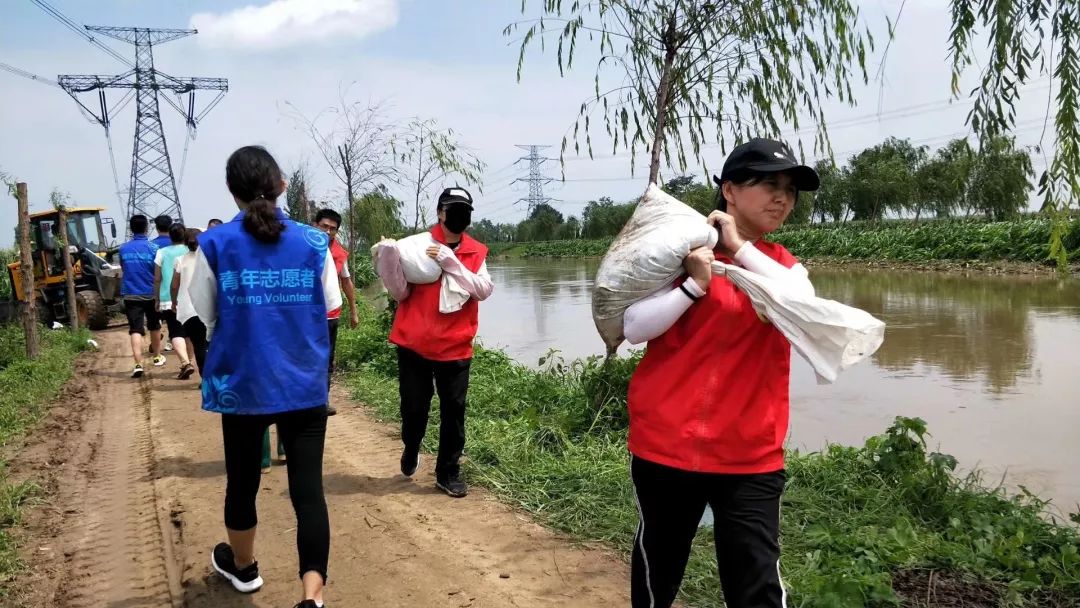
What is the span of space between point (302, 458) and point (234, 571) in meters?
0.84

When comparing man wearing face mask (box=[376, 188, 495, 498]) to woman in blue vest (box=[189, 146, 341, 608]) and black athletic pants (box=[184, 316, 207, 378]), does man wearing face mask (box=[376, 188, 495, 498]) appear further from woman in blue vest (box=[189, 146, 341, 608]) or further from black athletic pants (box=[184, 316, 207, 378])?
black athletic pants (box=[184, 316, 207, 378])

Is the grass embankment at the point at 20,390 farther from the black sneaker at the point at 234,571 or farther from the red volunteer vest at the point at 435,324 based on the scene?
the red volunteer vest at the point at 435,324

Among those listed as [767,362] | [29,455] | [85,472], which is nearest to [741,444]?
[767,362]

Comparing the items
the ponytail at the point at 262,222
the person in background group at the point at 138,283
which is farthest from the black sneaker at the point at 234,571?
the person in background group at the point at 138,283

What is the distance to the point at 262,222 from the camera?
2.70 meters

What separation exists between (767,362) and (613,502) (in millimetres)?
2293

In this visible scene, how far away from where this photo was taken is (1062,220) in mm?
3281

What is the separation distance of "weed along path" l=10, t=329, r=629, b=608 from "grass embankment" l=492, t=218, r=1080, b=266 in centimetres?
1420

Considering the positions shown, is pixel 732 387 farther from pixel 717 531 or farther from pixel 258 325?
pixel 258 325

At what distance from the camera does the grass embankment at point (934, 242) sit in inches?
910

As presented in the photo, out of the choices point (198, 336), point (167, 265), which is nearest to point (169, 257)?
point (167, 265)

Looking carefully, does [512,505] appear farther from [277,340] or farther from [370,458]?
[277,340]

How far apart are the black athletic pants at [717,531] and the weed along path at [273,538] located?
1.07 metres

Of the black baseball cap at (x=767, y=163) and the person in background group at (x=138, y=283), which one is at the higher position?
the black baseball cap at (x=767, y=163)
